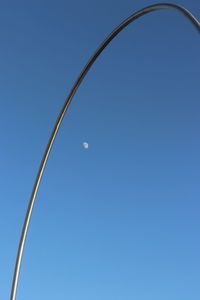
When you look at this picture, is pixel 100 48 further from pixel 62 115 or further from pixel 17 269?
pixel 17 269

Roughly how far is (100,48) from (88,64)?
0.79 meters

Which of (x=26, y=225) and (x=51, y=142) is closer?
(x=26, y=225)

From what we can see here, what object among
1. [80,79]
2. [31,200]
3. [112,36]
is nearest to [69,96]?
[80,79]

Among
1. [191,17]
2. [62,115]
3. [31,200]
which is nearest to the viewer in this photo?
[191,17]

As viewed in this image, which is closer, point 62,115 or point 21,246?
point 21,246

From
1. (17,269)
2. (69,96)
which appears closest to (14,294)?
(17,269)

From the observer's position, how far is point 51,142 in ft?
80.5

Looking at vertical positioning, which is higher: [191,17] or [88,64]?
[88,64]

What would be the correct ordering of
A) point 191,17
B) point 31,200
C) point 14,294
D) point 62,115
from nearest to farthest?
point 191,17 → point 14,294 → point 31,200 → point 62,115

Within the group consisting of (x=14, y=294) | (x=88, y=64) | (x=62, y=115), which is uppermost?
(x=88, y=64)

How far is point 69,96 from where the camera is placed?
2511 centimetres

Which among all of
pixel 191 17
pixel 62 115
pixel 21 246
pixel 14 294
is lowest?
pixel 14 294

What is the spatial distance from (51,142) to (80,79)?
2818mm

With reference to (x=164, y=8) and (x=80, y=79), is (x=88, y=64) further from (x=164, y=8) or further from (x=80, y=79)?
(x=164, y=8)
